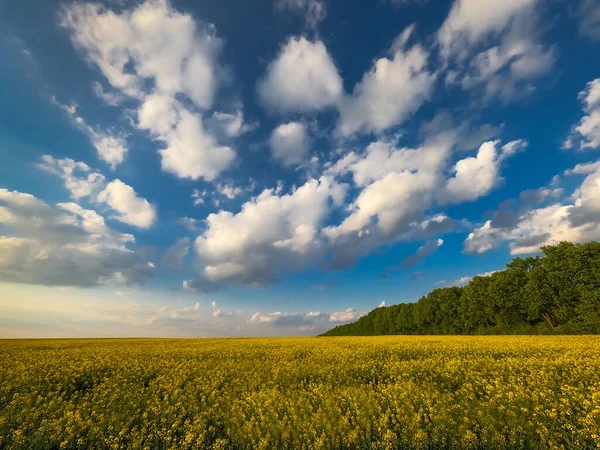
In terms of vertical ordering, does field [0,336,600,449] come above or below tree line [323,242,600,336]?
below

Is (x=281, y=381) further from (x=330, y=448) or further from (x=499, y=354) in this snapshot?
(x=499, y=354)

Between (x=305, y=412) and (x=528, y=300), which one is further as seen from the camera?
(x=528, y=300)

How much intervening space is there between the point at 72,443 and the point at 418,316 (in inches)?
3464

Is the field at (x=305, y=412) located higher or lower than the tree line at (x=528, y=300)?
lower

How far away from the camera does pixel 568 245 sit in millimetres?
51344

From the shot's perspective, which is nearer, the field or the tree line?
the field

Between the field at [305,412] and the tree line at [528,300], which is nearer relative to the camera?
the field at [305,412]

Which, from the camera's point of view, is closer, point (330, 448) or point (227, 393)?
point (330, 448)

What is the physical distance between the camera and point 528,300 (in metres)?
54.4

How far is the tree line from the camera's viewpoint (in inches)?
1853

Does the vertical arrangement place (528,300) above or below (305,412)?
above

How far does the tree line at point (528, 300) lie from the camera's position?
47062 mm

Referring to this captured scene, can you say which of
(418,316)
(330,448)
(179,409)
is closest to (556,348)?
(330,448)

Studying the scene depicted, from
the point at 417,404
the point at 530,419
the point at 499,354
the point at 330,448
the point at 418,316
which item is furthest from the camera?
the point at 418,316
